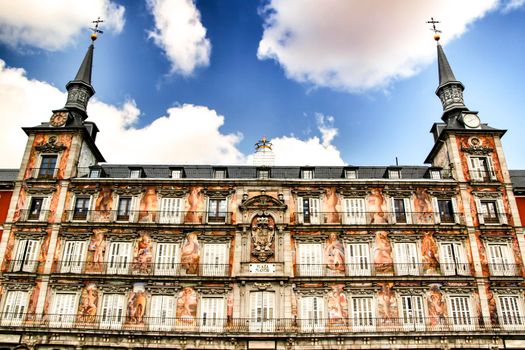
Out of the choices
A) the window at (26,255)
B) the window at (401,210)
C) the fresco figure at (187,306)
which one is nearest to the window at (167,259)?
the fresco figure at (187,306)

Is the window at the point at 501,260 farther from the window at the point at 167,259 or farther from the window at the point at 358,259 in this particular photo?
the window at the point at 167,259

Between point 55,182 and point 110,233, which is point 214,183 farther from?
point 55,182

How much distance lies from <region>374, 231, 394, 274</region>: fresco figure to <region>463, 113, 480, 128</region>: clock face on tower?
12156mm

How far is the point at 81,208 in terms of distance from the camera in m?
37.4

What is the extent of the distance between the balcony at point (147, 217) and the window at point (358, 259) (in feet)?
30.5

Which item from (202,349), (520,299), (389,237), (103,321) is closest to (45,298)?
(103,321)

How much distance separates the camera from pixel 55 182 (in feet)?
124

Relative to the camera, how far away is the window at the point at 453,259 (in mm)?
34906

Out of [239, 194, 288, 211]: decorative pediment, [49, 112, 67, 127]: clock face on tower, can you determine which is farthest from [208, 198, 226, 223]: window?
[49, 112, 67, 127]: clock face on tower

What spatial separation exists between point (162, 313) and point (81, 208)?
1056cm

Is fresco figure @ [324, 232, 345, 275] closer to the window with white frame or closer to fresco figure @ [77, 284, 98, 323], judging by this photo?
the window with white frame

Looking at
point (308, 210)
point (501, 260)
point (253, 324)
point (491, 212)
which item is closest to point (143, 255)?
point (253, 324)

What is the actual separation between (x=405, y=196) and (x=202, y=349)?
19.0 m

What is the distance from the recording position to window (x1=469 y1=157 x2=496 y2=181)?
125 ft
